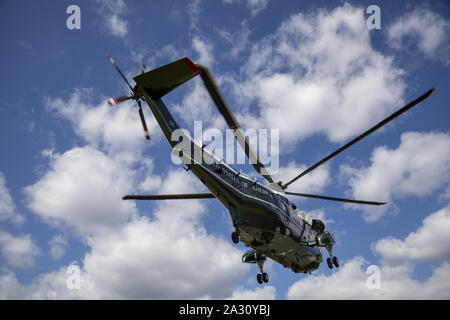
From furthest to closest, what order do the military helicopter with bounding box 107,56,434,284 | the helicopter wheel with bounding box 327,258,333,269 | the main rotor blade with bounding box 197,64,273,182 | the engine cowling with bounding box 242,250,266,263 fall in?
the engine cowling with bounding box 242,250,266,263 → the helicopter wheel with bounding box 327,258,333,269 → the military helicopter with bounding box 107,56,434,284 → the main rotor blade with bounding box 197,64,273,182

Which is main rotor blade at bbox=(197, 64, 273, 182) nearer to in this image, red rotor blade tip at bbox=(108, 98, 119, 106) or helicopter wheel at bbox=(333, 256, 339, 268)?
red rotor blade tip at bbox=(108, 98, 119, 106)

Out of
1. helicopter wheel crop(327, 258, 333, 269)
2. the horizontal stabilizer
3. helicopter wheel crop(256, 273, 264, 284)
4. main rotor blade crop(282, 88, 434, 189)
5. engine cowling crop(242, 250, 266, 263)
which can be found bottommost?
helicopter wheel crop(256, 273, 264, 284)

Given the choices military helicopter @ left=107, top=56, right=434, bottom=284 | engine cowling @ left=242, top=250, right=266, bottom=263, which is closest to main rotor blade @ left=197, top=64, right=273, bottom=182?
military helicopter @ left=107, top=56, right=434, bottom=284

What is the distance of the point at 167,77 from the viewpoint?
15680mm

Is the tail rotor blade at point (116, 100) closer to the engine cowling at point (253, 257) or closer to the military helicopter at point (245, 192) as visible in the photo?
the military helicopter at point (245, 192)

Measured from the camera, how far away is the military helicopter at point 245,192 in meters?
15.6

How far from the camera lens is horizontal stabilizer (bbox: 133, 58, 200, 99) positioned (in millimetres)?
14719

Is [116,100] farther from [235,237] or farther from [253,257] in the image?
[253,257]

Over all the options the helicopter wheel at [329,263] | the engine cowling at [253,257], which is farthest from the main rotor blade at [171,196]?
the helicopter wheel at [329,263]

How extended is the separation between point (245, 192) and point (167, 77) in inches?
308

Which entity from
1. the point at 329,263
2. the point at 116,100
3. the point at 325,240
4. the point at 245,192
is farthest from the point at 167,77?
the point at 329,263

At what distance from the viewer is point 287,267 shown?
24.1 m
